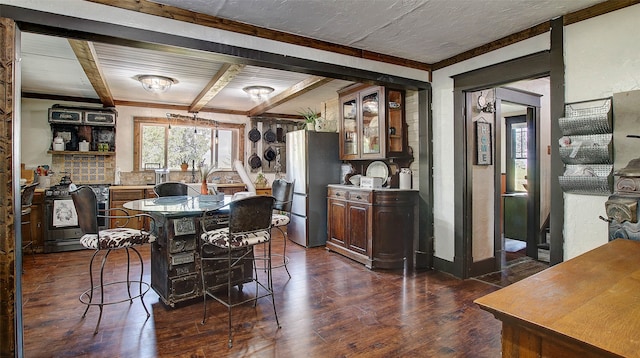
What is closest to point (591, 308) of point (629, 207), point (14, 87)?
point (629, 207)

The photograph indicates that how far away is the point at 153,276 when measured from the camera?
3.17 metres

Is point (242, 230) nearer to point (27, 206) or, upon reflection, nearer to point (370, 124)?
point (370, 124)

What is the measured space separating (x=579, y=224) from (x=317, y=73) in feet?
8.24

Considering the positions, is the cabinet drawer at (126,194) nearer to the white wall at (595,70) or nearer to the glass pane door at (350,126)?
the glass pane door at (350,126)

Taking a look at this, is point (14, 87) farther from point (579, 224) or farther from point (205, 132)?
point (205, 132)

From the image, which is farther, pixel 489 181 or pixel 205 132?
pixel 205 132

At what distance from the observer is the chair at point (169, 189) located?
384cm

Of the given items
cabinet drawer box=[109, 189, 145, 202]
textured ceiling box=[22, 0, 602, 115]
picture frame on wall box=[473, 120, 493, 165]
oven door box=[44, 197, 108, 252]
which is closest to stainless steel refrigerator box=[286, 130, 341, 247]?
textured ceiling box=[22, 0, 602, 115]

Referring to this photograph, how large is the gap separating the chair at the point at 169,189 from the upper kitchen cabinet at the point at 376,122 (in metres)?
2.28

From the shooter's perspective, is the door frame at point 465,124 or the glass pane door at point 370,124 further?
the glass pane door at point 370,124

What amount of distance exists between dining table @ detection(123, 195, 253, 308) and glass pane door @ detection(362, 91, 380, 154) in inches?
81.9

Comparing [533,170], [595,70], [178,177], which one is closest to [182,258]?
[595,70]

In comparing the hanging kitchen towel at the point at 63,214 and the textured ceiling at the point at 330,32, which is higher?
the textured ceiling at the point at 330,32

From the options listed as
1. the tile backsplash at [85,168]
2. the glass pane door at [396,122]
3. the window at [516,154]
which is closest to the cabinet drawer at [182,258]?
the glass pane door at [396,122]
